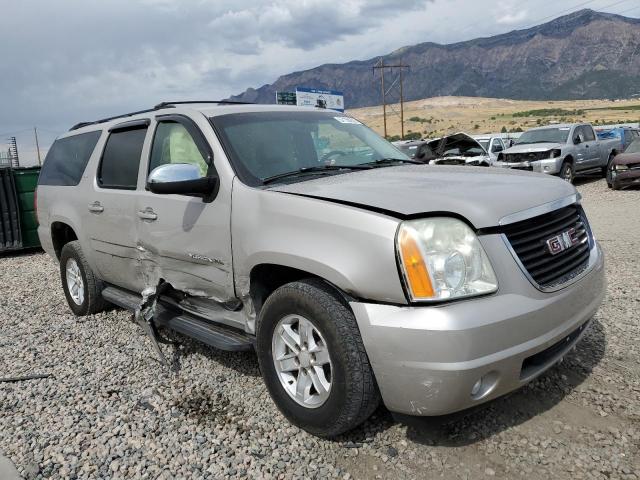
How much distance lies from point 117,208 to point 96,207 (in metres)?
0.42

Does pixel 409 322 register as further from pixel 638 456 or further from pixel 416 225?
pixel 638 456

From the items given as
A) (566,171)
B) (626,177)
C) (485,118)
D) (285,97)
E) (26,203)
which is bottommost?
(626,177)

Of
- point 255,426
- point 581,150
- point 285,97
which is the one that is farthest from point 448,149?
point 285,97

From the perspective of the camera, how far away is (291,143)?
368 centimetres

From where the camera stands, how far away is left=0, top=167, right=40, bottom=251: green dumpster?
389 inches

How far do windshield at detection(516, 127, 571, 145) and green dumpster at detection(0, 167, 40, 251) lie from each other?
13.4 metres

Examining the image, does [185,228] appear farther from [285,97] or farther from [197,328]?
[285,97]

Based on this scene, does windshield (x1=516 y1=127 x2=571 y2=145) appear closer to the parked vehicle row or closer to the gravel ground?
the parked vehicle row

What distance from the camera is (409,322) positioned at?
2.38 meters

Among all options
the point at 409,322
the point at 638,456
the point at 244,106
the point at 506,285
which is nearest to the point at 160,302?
the point at 244,106

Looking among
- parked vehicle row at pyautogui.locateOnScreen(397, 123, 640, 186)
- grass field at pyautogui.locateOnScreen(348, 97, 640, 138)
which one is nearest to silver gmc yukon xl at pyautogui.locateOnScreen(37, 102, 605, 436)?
parked vehicle row at pyautogui.locateOnScreen(397, 123, 640, 186)

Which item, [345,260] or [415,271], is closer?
[415,271]

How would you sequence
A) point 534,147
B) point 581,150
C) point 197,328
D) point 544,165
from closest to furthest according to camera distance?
1. point 197,328
2. point 544,165
3. point 534,147
4. point 581,150

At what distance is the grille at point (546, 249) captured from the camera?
2600 millimetres
